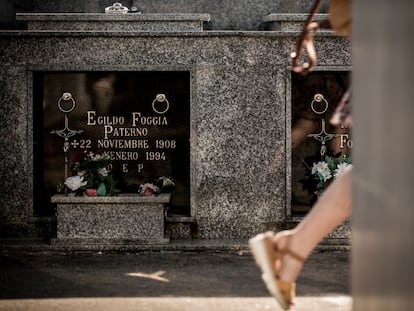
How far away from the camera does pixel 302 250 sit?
150 inches

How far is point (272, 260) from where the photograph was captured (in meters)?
3.85

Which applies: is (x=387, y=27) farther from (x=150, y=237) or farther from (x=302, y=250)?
(x=150, y=237)

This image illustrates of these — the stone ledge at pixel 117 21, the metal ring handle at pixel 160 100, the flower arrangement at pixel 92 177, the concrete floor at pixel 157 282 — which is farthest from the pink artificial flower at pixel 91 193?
the stone ledge at pixel 117 21

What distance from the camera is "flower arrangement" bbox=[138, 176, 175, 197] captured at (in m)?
7.18

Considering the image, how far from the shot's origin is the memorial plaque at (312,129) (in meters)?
7.52

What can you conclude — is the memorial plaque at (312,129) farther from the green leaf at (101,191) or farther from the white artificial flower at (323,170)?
the green leaf at (101,191)

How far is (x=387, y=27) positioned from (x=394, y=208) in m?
0.49

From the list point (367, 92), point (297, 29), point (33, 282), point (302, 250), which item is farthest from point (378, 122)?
point (297, 29)

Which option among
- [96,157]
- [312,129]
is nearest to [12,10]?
[96,157]

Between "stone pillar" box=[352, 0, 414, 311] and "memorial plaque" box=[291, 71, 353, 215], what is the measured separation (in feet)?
15.2

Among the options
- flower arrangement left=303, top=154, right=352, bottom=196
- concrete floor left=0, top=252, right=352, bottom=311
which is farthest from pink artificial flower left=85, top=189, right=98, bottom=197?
flower arrangement left=303, top=154, right=352, bottom=196

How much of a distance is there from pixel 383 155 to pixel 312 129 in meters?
5.20

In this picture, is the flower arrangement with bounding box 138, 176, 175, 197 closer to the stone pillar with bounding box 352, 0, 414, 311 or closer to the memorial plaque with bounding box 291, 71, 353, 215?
the memorial plaque with bounding box 291, 71, 353, 215

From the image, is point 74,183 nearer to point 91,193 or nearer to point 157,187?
point 91,193
